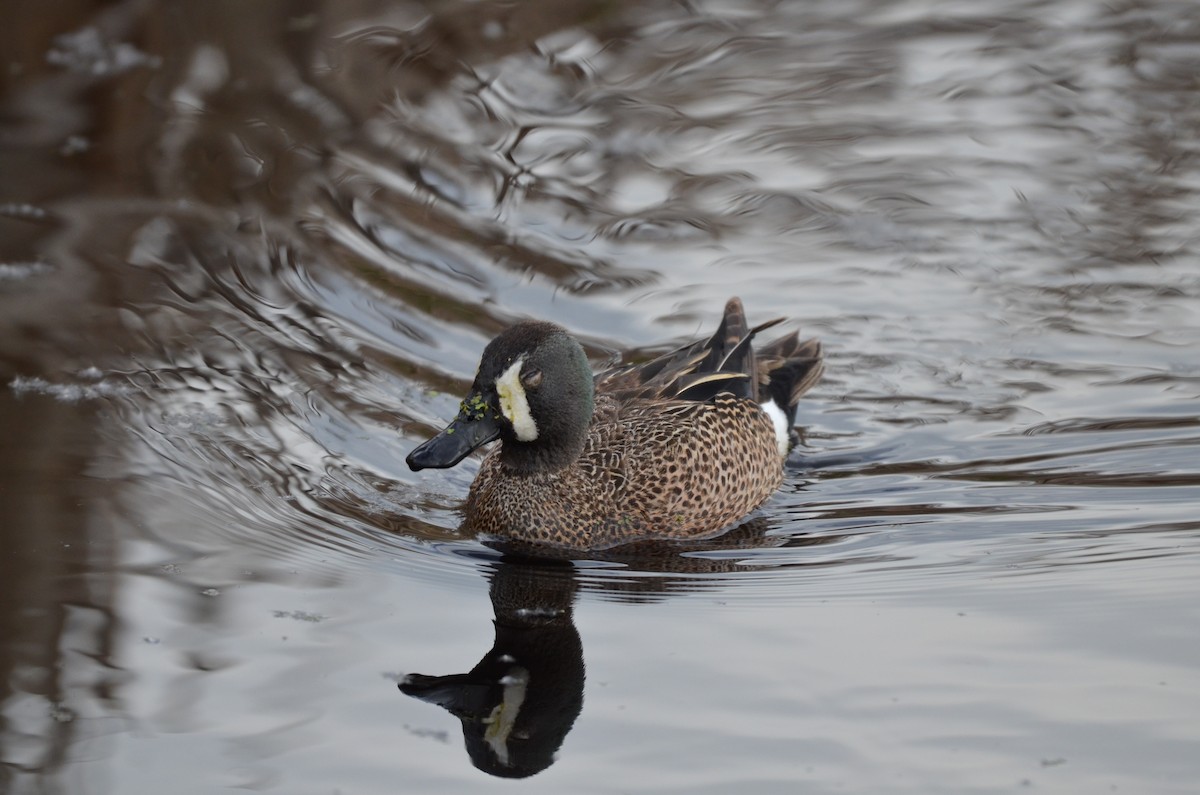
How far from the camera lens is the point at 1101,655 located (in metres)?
5.63

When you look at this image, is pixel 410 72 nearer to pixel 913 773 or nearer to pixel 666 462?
pixel 666 462

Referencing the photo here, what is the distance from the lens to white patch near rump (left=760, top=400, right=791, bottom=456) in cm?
826

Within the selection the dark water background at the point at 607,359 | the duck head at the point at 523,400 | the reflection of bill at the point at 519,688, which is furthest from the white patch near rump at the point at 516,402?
the reflection of bill at the point at 519,688

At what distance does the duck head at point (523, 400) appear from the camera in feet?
→ 21.7

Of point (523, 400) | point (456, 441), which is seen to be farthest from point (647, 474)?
point (456, 441)

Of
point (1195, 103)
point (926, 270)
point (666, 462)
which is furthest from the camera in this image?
point (1195, 103)

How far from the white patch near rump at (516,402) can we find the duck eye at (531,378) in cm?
2

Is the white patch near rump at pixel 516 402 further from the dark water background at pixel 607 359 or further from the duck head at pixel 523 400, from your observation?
the dark water background at pixel 607 359

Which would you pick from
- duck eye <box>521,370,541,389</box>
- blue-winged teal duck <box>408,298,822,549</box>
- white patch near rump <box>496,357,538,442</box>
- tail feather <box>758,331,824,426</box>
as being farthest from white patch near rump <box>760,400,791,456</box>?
duck eye <box>521,370,541,389</box>

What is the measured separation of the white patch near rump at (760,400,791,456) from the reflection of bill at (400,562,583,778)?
2.23 m

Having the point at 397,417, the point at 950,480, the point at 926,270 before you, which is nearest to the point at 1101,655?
the point at 950,480

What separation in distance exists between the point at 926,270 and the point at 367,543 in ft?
14.6

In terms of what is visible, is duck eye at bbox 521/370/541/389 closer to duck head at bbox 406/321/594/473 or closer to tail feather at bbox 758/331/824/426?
duck head at bbox 406/321/594/473

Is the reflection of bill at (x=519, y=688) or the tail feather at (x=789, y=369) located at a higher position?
the tail feather at (x=789, y=369)
